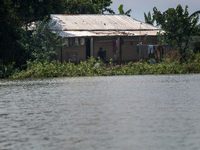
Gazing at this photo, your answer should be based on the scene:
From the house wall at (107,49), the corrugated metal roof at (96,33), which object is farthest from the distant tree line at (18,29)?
the house wall at (107,49)

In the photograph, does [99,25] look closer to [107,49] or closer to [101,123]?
[107,49]

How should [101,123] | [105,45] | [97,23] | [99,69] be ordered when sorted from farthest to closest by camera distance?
[97,23] → [105,45] → [99,69] → [101,123]

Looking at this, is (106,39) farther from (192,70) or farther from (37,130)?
(37,130)

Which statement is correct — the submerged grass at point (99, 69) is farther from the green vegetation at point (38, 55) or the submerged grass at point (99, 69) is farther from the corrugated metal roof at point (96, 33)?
the corrugated metal roof at point (96, 33)

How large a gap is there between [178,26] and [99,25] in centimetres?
690

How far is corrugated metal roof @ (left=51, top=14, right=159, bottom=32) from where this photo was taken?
34.3 meters

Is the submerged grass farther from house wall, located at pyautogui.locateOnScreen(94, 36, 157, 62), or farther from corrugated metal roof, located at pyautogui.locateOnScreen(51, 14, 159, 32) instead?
corrugated metal roof, located at pyautogui.locateOnScreen(51, 14, 159, 32)

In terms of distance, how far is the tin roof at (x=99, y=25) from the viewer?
110ft

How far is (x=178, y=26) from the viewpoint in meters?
34.1

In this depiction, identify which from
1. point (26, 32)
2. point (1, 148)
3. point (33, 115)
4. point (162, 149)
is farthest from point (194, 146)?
point (26, 32)

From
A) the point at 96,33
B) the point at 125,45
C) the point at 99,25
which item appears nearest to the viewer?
the point at 96,33

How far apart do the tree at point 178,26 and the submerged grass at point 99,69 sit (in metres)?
4.00

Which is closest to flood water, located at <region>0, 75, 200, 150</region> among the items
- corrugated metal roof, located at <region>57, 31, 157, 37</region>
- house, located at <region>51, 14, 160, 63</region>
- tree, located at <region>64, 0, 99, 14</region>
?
corrugated metal roof, located at <region>57, 31, 157, 37</region>

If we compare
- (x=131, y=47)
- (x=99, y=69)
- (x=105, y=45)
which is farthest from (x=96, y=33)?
(x=99, y=69)
